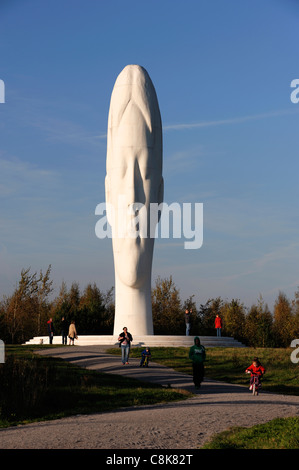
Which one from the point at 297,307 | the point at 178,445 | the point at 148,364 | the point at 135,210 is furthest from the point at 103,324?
the point at 178,445

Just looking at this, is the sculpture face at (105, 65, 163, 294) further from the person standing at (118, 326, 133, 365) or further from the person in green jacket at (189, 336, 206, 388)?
the person in green jacket at (189, 336, 206, 388)

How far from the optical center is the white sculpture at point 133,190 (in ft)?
91.6

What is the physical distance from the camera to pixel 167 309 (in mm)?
44344

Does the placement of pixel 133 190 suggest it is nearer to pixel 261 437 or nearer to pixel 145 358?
pixel 145 358

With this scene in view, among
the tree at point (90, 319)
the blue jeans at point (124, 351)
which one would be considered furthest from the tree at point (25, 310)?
the blue jeans at point (124, 351)

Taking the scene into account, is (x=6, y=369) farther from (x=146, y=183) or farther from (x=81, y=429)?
(x=146, y=183)

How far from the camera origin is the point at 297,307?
5103 centimetres

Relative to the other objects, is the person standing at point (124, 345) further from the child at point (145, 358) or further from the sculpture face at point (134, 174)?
the sculpture face at point (134, 174)

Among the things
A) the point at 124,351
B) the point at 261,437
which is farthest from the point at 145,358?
Result: the point at 261,437

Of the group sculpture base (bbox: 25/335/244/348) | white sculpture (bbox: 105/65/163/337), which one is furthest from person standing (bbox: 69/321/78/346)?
white sculpture (bbox: 105/65/163/337)

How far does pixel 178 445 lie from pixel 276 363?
13093 mm

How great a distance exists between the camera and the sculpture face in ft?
91.7

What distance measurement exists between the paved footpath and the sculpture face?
1300 centimetres

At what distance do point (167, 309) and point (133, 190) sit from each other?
18.1 m
